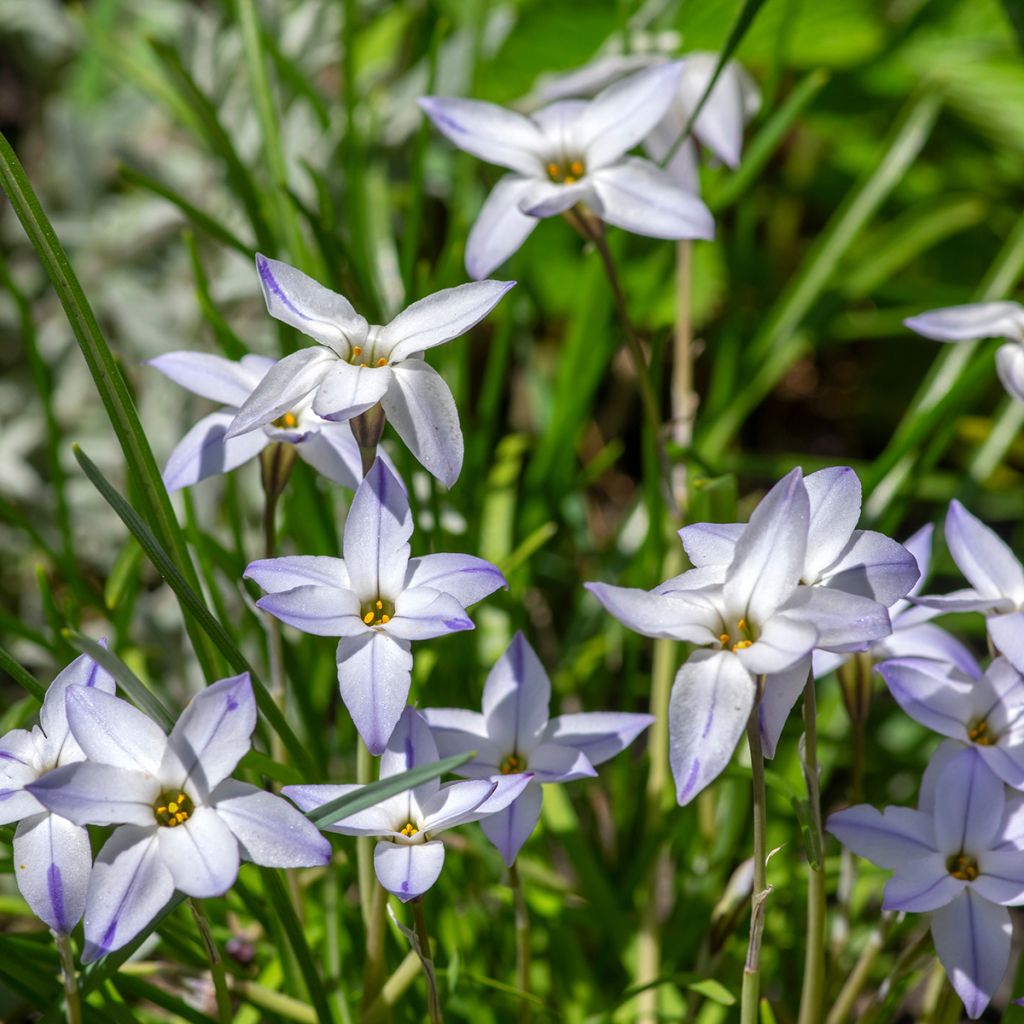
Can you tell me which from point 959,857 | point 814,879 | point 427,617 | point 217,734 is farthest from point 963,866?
point 217,734

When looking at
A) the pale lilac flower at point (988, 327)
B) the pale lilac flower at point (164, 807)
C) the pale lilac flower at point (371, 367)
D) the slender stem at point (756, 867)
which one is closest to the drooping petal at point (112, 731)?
the pale lilac flower at point (164, 807)

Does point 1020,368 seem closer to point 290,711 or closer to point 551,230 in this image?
point 290,711

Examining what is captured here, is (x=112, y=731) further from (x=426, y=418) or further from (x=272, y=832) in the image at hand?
(x=426, y=418)

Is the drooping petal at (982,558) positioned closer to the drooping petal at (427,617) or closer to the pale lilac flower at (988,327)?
the pale lilac flower at (988,327)

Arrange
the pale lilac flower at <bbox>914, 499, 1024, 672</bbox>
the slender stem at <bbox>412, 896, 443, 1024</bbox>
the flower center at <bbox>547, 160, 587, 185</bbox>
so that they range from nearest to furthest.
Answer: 1. the slender stem at <bbox>412, 896, 443, 1024</bbox>
2. the pale lilac flower at <bbox>914, 499, 1024, 672</bbox>
3. the flower center at <bbox>547, 160, 587, 185</bbox>

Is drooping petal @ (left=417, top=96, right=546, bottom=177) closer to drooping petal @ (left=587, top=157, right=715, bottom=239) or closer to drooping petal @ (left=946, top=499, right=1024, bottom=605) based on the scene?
drooping petal @ (left=587, top=157, right=715, bottom=239)

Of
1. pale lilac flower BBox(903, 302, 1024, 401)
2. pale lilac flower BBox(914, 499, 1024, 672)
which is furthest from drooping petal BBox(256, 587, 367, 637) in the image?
pale lilac flower BBox(903, 302, 1024, 401)
